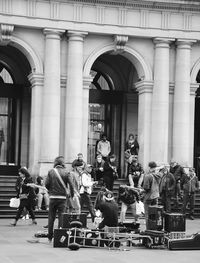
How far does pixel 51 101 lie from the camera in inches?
950

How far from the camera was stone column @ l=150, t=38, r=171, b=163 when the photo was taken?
82.8 ft

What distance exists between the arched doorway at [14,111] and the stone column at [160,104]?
5.46 metres

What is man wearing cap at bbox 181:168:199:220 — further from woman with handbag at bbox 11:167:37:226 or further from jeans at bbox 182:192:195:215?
woman with handbag at bbox 11:167:37:226

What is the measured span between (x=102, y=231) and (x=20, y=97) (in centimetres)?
1390

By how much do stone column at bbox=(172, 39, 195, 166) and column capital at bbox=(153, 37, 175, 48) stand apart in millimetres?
366

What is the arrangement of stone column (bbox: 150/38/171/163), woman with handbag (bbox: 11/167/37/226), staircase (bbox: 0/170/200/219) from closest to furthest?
woman with handbag (bbox: 11/167/37/226) → staircase (bbox: 0/170/200/219) → stone column (bbox: 150/38/171/163)

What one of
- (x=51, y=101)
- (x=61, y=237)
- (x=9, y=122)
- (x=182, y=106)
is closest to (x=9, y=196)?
(x=51, y=101)

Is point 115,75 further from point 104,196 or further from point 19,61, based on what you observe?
point 104,196

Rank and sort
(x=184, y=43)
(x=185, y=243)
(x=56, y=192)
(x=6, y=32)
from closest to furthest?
(x=185, y=243) → (x=56, y=192) → (x=6, y=32) → (x=184, y=43)

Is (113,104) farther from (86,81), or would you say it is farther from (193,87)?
(193,87)

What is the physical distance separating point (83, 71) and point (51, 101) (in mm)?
1723

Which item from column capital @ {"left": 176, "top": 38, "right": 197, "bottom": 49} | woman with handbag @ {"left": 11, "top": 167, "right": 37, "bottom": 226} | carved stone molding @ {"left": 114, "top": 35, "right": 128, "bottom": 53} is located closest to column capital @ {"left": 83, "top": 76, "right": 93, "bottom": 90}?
carved stone molding @ {"left": 114, "top": 35, "right": 128, "bottom": 53}

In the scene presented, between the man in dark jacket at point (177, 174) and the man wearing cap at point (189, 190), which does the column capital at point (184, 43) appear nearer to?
the man in dark jacket at point (177, 174)

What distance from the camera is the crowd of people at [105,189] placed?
14.6m
